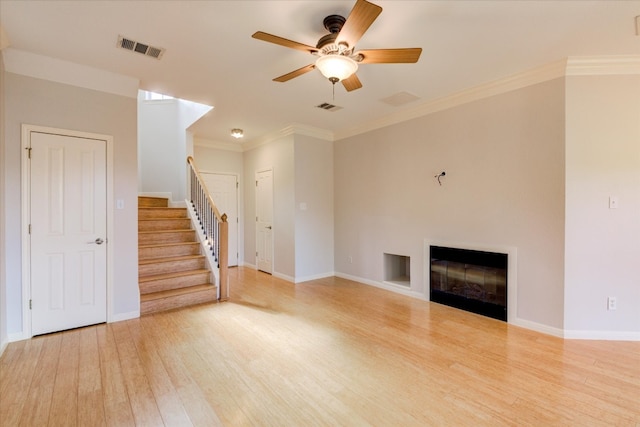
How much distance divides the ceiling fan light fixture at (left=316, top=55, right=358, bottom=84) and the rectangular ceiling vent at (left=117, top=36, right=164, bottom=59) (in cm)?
164

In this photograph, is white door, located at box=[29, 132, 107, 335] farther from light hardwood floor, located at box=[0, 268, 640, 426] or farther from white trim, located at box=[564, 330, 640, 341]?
white trim, located at box=[564, 330, 640, 341]

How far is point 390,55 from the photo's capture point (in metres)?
2.27

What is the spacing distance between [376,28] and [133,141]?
3008 mm

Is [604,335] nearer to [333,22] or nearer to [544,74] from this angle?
[544,74]

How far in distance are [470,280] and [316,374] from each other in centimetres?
250

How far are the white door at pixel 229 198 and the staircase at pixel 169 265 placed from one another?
4.37 feet

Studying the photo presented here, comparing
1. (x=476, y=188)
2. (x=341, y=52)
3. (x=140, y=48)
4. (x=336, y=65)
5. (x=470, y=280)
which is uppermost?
(x=140, y=48)

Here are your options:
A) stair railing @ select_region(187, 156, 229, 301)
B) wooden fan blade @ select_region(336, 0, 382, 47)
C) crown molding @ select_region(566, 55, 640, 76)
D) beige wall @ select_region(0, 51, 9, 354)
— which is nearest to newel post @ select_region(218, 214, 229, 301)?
stair railing @ select_region(187, 156, 229, 301)

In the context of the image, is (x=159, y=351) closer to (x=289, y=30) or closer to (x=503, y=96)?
(x=289, y=30)

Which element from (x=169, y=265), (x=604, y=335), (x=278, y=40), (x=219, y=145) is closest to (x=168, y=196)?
(x=219, y=145)

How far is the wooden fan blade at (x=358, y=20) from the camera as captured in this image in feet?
5.66

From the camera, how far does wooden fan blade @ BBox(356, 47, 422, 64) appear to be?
2170 millimetres

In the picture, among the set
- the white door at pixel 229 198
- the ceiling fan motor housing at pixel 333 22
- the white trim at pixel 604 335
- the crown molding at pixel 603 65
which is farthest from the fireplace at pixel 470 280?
the white door at pixel 229 198

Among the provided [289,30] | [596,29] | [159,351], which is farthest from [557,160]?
[159,351]
